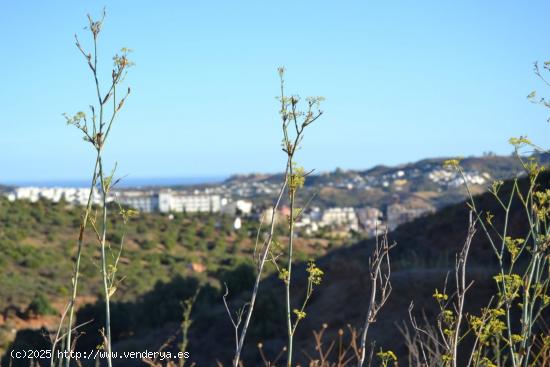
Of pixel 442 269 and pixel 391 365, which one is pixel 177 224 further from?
pixel 391 365

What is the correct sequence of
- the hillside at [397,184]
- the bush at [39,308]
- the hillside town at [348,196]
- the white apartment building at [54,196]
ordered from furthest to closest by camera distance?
1. the hillside at [397,184]
2. the hillside town at [348,196]
3. the white apartment building at [54,196]
4. the bush at [39,308]

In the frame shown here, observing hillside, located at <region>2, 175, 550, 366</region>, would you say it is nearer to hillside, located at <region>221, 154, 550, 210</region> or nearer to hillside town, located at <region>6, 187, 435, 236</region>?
hillside town, located at <region>6, 187, 435, 236</region>

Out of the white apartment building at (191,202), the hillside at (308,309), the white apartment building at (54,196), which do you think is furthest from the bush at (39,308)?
the white apartment building at (191,202)

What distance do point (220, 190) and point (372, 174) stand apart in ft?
72.4

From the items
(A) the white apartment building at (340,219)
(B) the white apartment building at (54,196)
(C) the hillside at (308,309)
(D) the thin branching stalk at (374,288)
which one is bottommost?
(A) the white apartment building at (340,219)

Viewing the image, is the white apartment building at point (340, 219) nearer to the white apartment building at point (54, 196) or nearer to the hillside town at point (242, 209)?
the hillside town at point (242, 209)

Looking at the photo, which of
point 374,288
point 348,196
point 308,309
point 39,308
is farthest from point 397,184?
point 374,288

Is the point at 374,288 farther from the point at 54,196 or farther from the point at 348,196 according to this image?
the point at 348,196

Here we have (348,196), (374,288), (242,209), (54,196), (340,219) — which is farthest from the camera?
(348,196)

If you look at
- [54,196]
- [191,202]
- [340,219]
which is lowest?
[340,219]

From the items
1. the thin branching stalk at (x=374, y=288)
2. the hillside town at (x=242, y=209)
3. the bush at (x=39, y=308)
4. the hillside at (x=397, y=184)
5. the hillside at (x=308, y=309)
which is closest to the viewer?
the thin branching stalk at (x=374, y=288)

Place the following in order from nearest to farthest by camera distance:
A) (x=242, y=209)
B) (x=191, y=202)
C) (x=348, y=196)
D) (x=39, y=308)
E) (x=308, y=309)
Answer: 1. (x=308, y=309)
2. (x=39, y=308)
3. (x=242, y=209)
4. (x=191, y=202)
5. (x=348, y=196)

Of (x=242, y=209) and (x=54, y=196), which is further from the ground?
(x=54, y=196)

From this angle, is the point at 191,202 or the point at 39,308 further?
the point at 191,202
